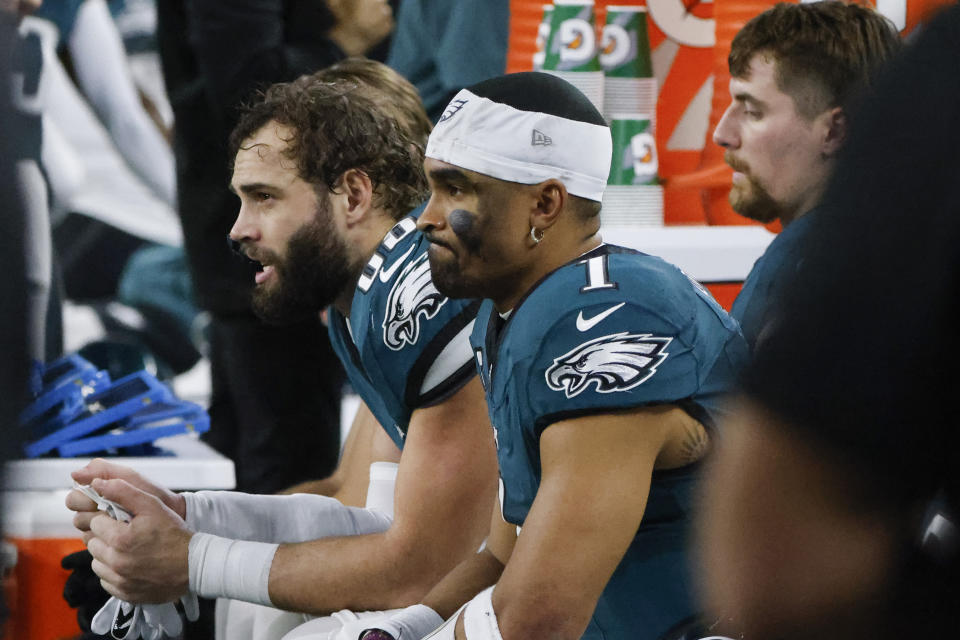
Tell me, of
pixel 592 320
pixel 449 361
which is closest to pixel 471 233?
pixel 592 320

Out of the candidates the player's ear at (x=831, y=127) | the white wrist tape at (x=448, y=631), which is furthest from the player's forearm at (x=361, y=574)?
the player's ear at (x=831, y=127)

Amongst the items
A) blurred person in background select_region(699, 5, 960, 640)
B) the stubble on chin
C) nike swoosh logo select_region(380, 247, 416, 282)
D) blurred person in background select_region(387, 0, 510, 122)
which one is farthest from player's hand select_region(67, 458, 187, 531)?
blurred person in background select_region(699, 5, 960, 640)

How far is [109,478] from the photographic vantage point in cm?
191

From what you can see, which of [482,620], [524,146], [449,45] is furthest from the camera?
[449,45]

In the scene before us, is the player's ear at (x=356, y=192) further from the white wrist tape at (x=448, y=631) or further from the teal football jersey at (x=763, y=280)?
the white wrist tape at (x=448, y=631)

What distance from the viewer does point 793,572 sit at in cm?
70

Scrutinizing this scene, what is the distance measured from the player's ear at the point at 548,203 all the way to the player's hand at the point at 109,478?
0.69 meters

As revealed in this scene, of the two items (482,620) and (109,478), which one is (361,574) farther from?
(482,620)

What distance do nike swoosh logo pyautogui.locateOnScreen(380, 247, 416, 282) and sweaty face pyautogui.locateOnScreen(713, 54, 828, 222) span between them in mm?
547

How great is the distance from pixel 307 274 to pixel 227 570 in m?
0.47

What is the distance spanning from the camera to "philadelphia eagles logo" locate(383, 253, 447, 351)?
1905 mm

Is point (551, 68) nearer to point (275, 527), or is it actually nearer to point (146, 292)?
point (275, 527)

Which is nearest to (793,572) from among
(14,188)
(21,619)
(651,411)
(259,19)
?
(14,188)

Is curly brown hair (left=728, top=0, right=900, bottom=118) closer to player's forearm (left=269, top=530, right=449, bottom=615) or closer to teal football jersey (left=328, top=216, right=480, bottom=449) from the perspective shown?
teal football jersey (left=328, top=216, right=480, bottom=449)
